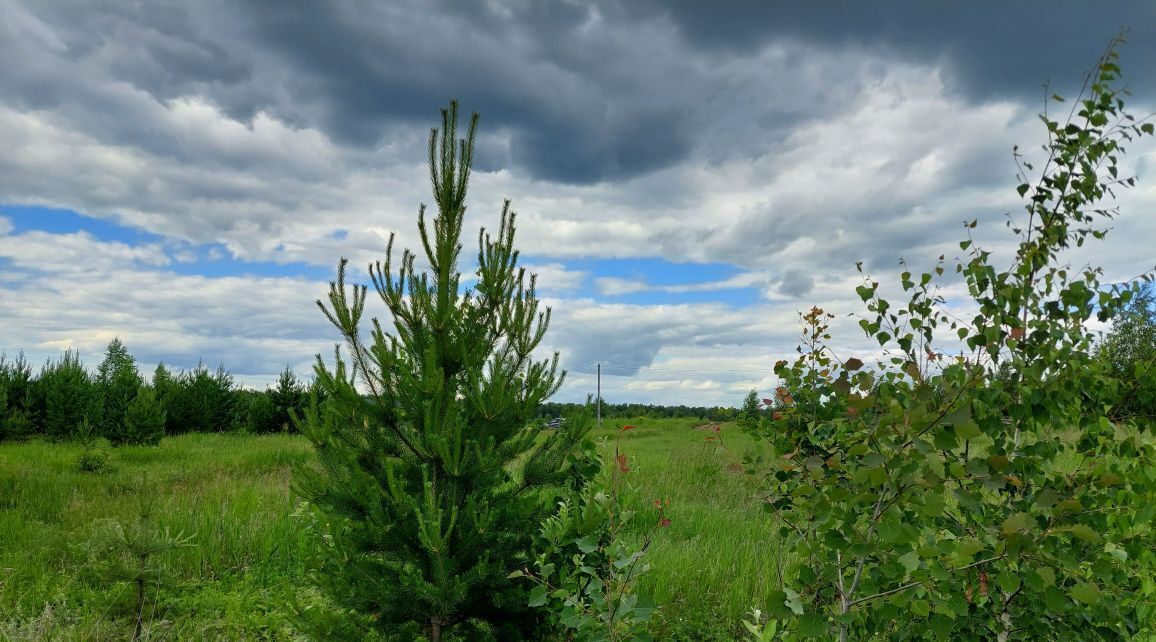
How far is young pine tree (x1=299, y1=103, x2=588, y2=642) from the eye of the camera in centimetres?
366

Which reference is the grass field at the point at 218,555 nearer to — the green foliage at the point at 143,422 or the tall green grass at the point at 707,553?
the tall green grass at the point at 707,553

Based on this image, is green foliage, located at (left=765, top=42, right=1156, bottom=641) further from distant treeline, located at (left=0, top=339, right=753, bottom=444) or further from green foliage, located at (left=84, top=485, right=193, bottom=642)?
distant treeline, located at (left=0, top=339, right=753, bottom=444)

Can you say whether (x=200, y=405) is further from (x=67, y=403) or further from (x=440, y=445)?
(x=440, y=445)

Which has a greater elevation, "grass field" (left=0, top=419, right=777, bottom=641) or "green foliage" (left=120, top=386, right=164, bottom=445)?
"green foliage" (left=120, top=386, right=164, bottom=445)

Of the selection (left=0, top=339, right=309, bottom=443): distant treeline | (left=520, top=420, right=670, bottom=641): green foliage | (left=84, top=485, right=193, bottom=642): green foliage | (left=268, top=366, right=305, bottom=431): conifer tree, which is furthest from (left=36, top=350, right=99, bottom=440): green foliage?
(left=520, top=420, right=670, bottom=641): green foliage

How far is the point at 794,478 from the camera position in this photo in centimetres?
393

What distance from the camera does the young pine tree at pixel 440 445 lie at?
3664 millimetres

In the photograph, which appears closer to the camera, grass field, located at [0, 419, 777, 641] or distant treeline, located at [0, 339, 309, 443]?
grass field, located at [0, 419, 777, 641]

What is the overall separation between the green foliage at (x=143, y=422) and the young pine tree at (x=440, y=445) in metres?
15.0

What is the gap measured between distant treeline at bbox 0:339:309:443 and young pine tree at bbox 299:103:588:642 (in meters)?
12.2

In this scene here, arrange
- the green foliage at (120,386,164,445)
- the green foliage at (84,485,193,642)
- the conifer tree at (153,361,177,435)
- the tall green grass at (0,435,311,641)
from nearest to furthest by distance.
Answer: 1. the green foliage at (84,485,193,642)
2. the tall green grass at (0,435,311,641)
3. the green foliage at (120,386,164,445)
4. the conifer tree at (153,361,177,435)

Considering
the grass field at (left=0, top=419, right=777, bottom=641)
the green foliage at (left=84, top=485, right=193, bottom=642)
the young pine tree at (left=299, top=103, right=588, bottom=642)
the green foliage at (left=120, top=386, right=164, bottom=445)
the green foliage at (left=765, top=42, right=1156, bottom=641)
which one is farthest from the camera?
the green foliage at (left=120, top=386, right=164, bottom=445)

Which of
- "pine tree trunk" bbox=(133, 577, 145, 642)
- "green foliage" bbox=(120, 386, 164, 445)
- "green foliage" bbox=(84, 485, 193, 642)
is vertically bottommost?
"pine tree trunk" bbox=(133, 577, 145, 642)

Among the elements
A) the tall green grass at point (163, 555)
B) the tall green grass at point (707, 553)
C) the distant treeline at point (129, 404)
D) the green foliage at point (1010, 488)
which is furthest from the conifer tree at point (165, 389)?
the green foliage at point (1010, 488)
